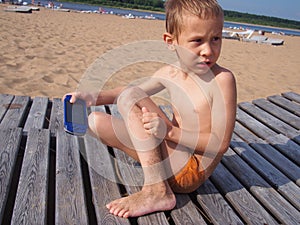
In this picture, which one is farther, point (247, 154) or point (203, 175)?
point (247, 154)

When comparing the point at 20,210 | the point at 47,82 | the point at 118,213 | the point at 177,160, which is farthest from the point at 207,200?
the point at 47,82

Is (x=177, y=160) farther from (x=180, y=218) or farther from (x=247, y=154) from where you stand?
(x=247, y=154)

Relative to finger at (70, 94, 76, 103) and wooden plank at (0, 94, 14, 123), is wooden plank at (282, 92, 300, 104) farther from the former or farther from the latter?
wooden plank at (0, 94, 14, 123)

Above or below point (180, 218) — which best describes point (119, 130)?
above

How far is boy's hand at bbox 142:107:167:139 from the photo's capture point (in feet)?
4.84

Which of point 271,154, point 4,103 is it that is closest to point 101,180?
point 271,154

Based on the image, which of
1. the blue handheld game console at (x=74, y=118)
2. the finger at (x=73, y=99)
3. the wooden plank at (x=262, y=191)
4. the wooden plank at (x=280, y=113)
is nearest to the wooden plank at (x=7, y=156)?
the blue handheld game console at (x=74, y=118)

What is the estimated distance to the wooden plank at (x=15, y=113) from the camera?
2506 millimetres

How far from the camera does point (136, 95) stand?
1653 millimetres

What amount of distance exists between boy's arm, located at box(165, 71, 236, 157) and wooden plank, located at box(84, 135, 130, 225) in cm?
45

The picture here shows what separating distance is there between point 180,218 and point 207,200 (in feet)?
0.77

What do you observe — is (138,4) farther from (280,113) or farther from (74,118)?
(74,118)

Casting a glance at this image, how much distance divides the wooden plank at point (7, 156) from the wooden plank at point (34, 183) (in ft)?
0.19

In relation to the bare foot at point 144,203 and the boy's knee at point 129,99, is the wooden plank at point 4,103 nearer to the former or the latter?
the boy's knee at point 129,99
